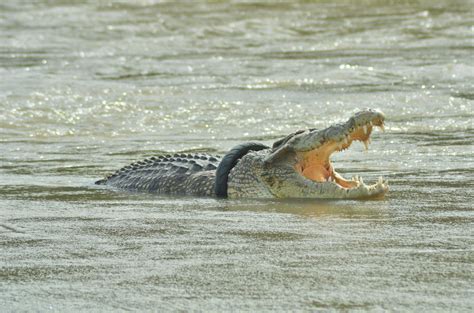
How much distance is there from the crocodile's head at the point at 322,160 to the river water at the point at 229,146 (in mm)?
175

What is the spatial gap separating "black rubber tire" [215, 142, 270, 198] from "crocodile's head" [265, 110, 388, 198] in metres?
0.30

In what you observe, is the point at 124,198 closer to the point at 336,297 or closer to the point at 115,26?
the point at 336,297

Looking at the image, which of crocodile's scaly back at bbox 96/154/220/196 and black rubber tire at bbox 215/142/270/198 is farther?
crocodile's scaly back at bbox 96/154/220/196

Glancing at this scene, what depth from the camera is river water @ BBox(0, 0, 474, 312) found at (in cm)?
474

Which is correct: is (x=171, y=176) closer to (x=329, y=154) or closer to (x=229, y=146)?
(x=329, y=154)

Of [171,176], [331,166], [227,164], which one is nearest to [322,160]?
[331,166]

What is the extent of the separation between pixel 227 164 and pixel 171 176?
565 mm

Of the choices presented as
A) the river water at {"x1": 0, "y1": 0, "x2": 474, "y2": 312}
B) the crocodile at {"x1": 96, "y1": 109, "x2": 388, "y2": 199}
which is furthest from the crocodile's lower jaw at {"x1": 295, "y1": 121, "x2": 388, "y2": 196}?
the river water at {"x1": 0, "y1": 0, "x2": 474, "y2": 312}

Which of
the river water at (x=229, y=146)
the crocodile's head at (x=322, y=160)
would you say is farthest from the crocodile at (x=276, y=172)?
the river water at (x=229, y=146)

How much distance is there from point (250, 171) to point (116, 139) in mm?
3916

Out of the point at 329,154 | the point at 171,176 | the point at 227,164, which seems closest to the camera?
the point at 329,154

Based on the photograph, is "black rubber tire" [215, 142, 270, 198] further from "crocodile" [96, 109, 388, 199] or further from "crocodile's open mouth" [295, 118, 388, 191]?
"crocodile's open mouth" [295, 118, 388, 191]

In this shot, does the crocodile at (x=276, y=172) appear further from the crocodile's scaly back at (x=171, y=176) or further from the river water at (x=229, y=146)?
the river water at (x=229, y=146)

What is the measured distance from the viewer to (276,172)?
7840 millimetres
